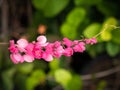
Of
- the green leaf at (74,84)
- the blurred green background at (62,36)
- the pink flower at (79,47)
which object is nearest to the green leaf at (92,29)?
the blurred green background at (62,36)

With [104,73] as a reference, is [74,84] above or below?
below

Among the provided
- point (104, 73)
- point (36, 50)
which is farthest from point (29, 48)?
point (104, 73)

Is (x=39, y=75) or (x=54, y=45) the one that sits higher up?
(x=39, y=75)

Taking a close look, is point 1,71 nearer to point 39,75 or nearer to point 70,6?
point 39,75

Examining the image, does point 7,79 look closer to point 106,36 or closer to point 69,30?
point 69,30

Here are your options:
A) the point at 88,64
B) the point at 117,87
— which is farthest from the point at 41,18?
the point at 117,87

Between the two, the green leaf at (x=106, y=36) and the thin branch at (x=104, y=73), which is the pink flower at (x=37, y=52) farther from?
the thin branch at (x=104, y=73)
